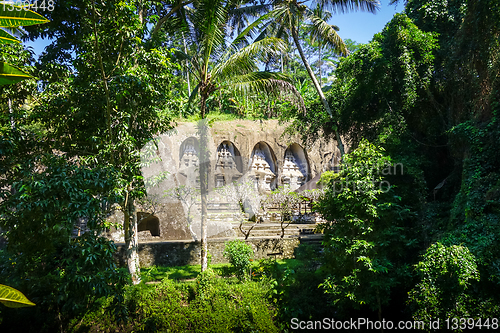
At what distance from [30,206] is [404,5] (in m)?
12.0

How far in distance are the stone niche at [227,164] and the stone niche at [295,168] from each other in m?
3.02

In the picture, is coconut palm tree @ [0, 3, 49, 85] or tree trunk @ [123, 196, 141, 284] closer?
coconut palm tree @ [0, 3, 49, 85]

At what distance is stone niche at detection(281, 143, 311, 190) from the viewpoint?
68.0ft

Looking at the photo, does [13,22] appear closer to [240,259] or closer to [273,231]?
[240,259]

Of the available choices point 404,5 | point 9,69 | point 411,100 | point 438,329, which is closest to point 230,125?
point 404,5

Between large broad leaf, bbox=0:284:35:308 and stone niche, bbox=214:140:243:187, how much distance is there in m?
17.5

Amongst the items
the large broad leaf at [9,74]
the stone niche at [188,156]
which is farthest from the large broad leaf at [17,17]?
the stone niche at [188,156]

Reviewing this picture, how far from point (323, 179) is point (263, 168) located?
12.2m

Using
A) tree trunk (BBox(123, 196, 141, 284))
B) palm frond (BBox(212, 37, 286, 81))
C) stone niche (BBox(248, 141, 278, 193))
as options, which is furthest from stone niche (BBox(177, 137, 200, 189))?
tree trunk (BBox(123, 196, 141, 284))

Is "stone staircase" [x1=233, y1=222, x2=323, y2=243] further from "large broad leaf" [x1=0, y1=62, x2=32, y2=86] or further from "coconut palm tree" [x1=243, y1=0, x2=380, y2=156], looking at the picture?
"large broad leaf" [x1=0, y1=62, x2=32, y2=86]

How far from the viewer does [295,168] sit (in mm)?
21125

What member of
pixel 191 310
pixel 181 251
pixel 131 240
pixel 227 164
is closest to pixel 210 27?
pixel 131 240

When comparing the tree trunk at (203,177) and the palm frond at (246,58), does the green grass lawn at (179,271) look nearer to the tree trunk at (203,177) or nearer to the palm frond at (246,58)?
the tree trunk at (203,177)

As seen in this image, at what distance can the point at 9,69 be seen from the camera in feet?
4.16
